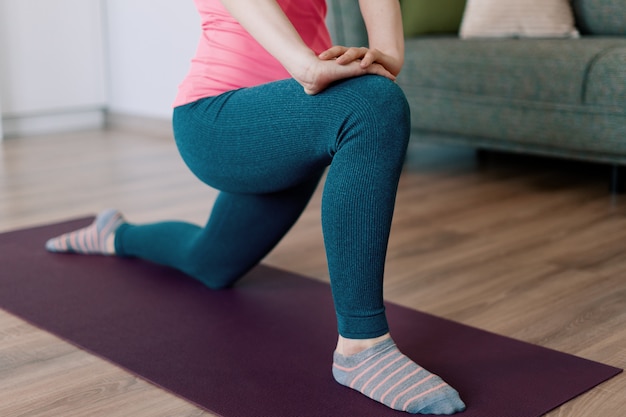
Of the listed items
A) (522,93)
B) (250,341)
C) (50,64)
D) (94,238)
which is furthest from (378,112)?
(50,64)

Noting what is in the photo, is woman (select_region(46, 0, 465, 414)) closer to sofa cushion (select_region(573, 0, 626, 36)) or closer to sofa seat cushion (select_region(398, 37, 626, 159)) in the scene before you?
sofa seat cushion (select_region(398, 37, 626, 159))

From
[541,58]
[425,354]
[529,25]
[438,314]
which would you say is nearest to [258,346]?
[425,354]

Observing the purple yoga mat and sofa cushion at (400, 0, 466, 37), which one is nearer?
the purple yoga mat

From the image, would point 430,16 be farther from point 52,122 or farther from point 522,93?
point 52,122

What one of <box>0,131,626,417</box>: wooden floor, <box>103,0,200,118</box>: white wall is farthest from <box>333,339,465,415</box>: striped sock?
<box>103,0,200,118</box>: white wall

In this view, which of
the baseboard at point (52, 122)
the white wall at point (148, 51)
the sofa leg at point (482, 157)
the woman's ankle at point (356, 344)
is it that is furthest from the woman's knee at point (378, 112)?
the baseboard at point (52, 122)

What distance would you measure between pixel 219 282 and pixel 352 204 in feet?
2.15

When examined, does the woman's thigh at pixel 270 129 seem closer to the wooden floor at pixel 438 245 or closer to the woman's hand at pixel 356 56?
the woman's hand at pixel 356 56

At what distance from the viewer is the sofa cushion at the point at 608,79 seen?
2.54 meters

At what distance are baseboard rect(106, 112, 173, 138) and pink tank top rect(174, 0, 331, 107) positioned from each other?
2427mm

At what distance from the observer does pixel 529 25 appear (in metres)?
3.10

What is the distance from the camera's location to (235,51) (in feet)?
4.91

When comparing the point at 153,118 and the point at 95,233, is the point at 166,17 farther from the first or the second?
the point at 95,233

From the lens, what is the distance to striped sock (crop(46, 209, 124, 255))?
202cm
